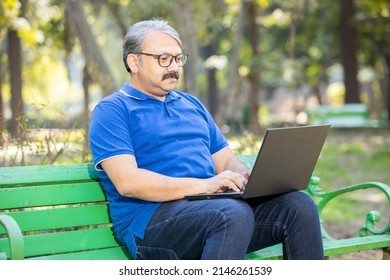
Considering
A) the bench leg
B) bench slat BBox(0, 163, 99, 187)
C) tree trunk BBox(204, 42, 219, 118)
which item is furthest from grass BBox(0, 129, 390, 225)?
tree trunk BBox(204, 42, 219, 118)

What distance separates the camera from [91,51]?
8664 millimetres

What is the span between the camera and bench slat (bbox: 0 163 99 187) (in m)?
3.65

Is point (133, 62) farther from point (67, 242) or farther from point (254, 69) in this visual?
point (254, 69)

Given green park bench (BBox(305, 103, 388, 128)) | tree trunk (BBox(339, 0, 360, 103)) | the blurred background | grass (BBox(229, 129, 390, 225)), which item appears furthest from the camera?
tree trunk (BBox(339, 0, 360, 103))

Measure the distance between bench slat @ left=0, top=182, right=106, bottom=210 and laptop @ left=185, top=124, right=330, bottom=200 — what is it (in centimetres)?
64

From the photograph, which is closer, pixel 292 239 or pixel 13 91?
pixel 292 239

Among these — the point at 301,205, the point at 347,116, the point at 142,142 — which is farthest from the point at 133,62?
the point at 347,116

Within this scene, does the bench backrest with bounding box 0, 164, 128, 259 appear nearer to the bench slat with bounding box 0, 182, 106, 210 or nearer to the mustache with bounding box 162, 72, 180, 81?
the bench slat with bounding box 0, 182, 106, 210

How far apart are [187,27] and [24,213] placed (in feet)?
20.1

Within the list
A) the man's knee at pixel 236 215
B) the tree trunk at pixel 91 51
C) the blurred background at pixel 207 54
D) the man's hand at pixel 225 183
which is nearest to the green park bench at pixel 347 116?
the blurred background at pixel 207 54

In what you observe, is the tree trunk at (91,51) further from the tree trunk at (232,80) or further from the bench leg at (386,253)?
the bench leg at (386,253)

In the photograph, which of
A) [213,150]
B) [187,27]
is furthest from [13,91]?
[213,150]

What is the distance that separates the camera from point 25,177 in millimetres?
3672

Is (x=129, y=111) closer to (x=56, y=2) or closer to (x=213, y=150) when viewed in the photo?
(x=213, y=150)
